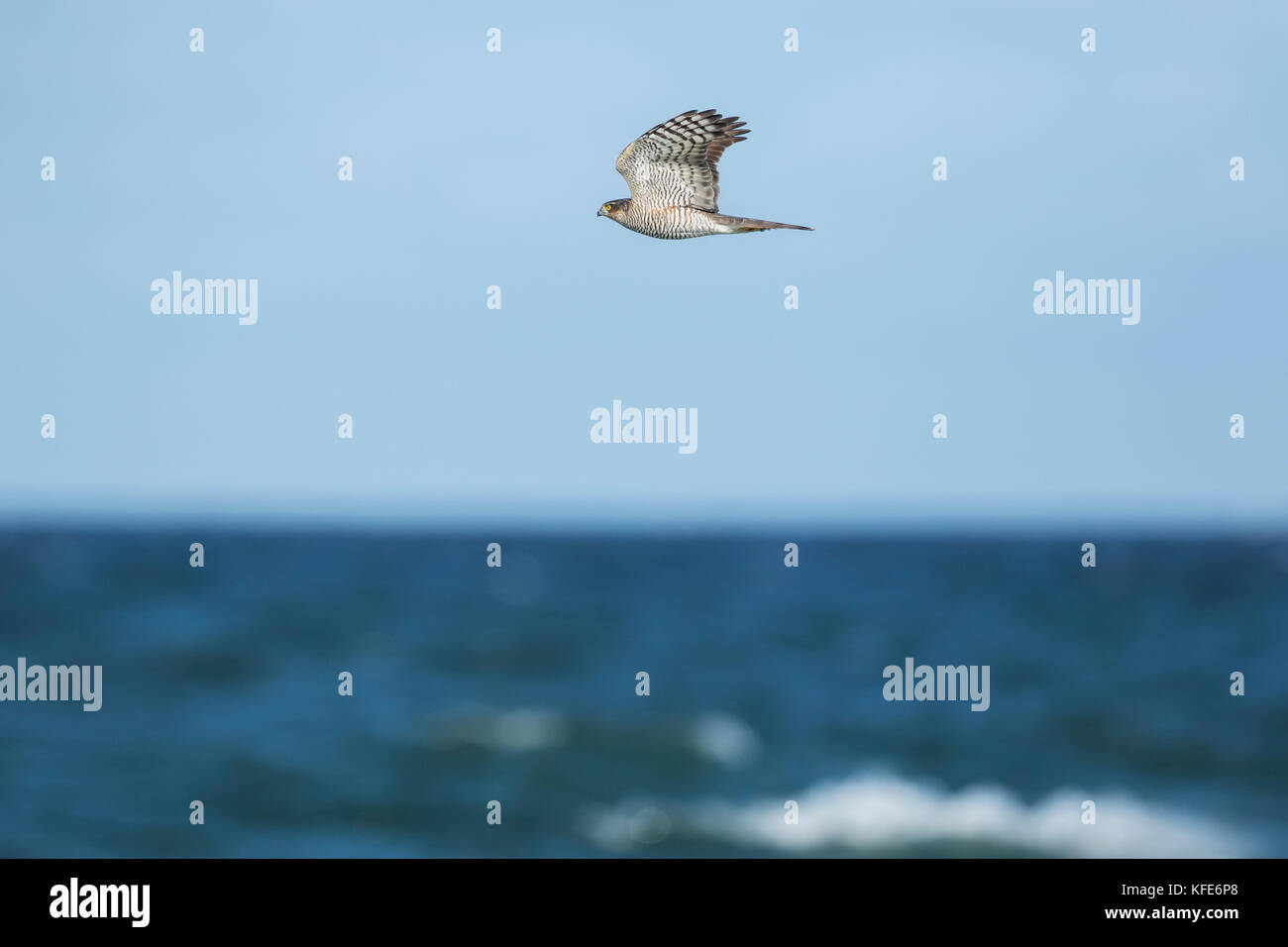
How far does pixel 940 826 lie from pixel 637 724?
33.1 feet

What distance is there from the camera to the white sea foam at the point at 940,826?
3203 cm

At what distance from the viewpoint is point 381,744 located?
37219 millimetres

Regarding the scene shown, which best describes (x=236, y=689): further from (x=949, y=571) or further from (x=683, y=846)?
(x=949, y=571)

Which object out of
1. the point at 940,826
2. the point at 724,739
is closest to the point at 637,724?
the point at 724,739

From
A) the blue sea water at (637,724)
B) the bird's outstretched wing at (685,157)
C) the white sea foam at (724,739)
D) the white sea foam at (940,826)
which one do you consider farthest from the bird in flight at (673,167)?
the white sea foam at (724,739)

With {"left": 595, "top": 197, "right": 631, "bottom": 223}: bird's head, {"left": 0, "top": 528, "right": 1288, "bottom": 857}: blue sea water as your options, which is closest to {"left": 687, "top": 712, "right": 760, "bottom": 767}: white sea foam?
{"left": 0, "top": 528, "right": 1288, "bottom": 857}: blue sea water

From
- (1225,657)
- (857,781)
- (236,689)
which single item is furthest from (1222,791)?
(236,689)

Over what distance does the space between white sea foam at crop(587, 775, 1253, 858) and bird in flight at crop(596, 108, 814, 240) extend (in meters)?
23.8

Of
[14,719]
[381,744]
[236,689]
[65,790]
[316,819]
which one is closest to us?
[316,819]

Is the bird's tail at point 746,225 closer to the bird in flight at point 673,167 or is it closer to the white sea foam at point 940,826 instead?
the bird in flight at point 673,167

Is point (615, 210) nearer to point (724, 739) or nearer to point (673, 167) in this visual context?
point (673, 167)

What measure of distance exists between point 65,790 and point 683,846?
17217 millimetres

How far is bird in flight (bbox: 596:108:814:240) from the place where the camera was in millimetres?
10375

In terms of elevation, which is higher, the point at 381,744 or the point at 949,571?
the point at 949,571
